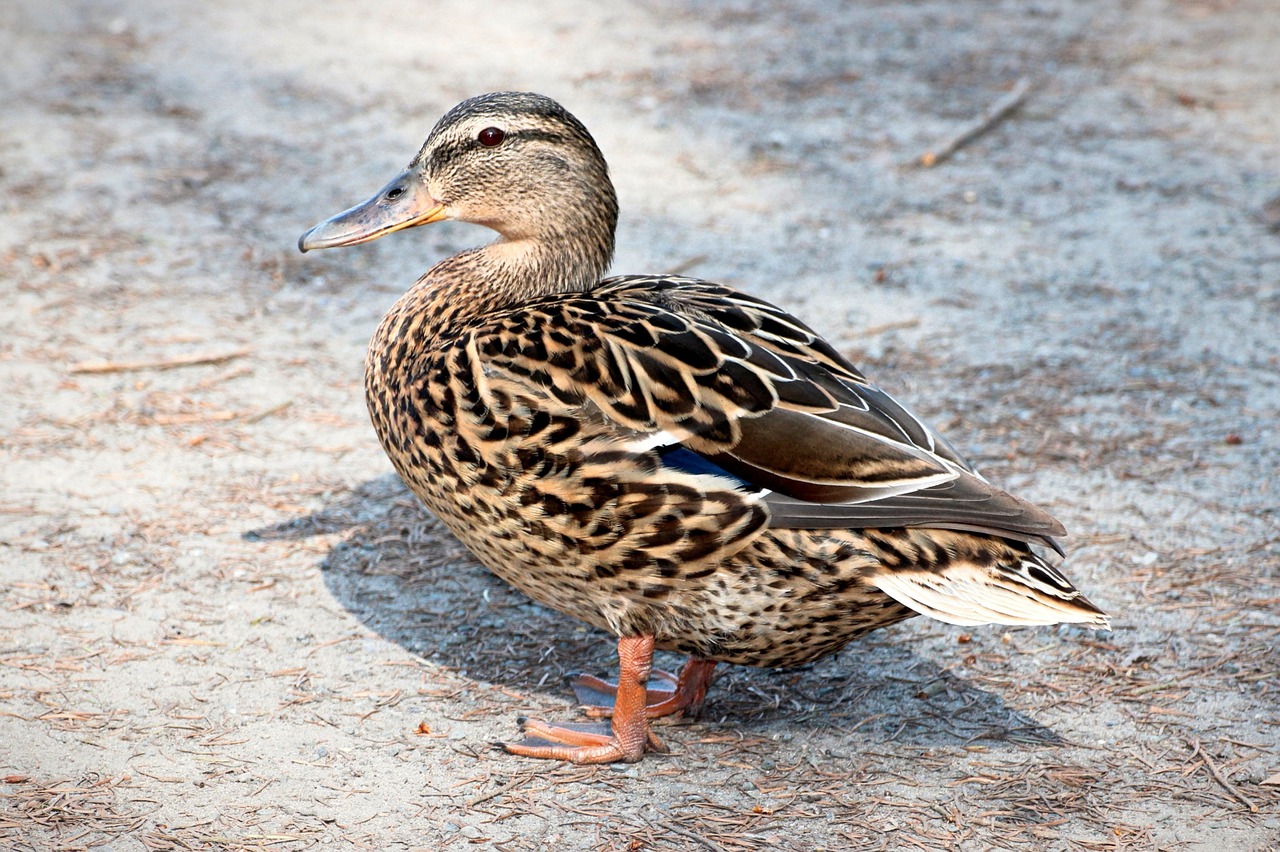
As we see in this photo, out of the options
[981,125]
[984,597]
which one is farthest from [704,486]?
[981,125]

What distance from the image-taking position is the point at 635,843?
300 centimetres

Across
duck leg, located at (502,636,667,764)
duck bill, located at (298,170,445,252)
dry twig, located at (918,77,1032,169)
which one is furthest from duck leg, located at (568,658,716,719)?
dry twig, located at (918,77,1032,169)

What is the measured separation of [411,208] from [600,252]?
22.6 inches

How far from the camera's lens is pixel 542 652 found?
150 inches

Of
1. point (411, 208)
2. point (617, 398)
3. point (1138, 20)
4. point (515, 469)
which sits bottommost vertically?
point (515, 469)

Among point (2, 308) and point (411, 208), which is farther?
point (2, 308)

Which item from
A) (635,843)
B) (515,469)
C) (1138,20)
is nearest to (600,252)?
(515,469)

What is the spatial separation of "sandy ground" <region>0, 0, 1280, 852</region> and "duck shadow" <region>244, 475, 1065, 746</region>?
1 cm

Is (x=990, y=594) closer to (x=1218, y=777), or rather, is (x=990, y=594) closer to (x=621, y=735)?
(x=1218, y=777)

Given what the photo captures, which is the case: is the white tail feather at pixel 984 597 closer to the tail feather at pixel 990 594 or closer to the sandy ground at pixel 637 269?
the tail feather at pixel 990 594

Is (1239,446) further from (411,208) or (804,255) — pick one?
(411,208)

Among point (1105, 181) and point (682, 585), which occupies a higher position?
point (1105, 181)

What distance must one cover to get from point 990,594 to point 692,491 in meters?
0.76

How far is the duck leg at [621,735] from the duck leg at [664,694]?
0.16m
